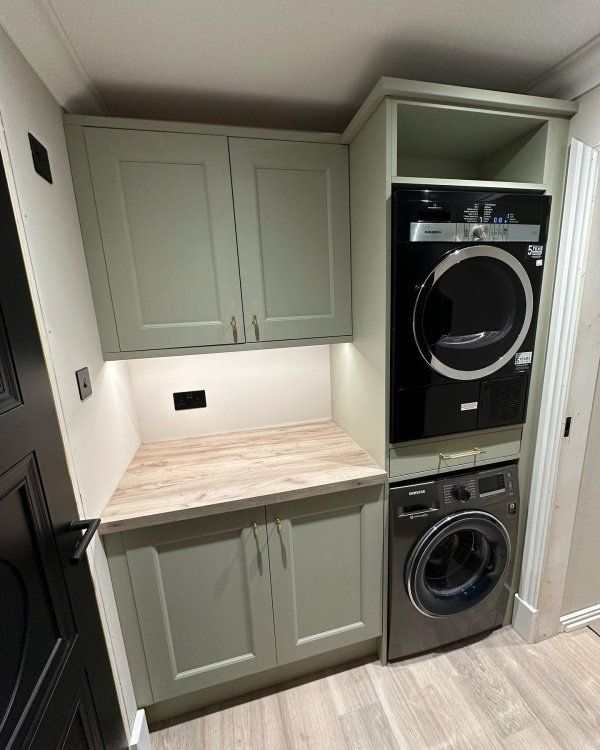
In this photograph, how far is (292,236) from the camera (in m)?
1.38

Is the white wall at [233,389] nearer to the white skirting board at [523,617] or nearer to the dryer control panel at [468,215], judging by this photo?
the dryer control panel at [468,215]

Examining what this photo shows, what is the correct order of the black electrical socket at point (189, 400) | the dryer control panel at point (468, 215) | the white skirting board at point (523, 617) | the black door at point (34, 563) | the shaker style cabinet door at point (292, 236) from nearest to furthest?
the black door at point (34, 563), the dryer control panel at point (468, 215), the shaker style cabinet door at point (292, 236), the white skirting board at point (523, 617), the black electrical socket at point (189, 400)

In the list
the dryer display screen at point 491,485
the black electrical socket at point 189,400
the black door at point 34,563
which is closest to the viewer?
the black door at point 34,563

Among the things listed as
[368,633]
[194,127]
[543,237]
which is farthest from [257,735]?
[194,127]

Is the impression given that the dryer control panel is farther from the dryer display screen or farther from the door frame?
the dryer display screen

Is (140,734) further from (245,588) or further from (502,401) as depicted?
(502,401)

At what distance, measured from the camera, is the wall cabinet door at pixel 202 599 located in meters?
1.18

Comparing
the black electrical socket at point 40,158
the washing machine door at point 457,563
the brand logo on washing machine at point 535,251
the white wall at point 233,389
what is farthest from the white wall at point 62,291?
the brand logo on washing machine at point 535,251

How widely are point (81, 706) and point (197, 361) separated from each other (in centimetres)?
126

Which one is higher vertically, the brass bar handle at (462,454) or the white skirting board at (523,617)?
the brass bar handle at (462,454)

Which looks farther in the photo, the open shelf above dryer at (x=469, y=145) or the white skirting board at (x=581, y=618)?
the white skirting board at (x=581, y=618)

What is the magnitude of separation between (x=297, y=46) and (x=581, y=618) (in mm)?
2762

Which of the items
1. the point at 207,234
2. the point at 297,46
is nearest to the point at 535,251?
the point at 297,46

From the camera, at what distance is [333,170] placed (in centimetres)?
137
